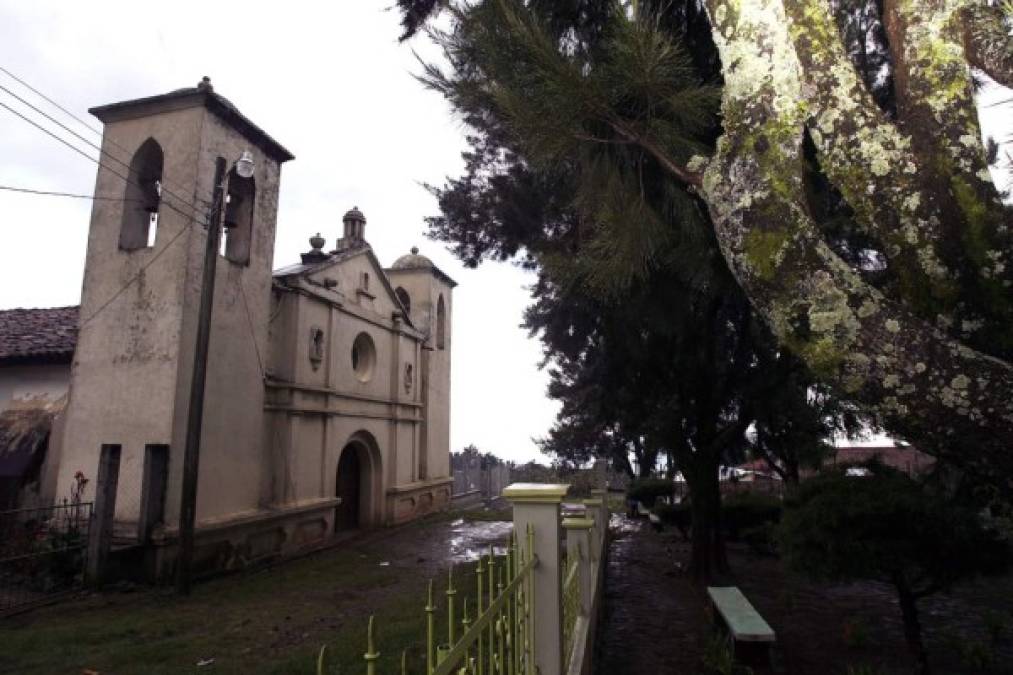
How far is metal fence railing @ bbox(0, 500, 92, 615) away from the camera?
8781 mm

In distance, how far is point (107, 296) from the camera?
10.7 m

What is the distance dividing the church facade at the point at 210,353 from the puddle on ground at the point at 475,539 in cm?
304

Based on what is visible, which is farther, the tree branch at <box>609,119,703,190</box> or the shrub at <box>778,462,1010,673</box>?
the shrub at <box>778,462,1010,673</box>

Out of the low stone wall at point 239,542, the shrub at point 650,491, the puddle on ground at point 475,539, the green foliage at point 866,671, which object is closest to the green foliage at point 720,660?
the green foliage at point 866,671

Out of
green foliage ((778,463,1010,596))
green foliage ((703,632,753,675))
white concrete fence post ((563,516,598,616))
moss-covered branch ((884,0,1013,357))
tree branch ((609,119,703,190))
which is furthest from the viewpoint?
green foliage ((703,632,753,675))

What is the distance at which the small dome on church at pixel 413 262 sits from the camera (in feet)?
69.3

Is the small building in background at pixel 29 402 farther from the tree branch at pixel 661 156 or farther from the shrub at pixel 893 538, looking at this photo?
the shrub at pixel 893 538

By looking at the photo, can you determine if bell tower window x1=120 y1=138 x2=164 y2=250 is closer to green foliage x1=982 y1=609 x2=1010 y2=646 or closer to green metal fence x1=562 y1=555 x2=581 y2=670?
green metal fence x1=562 y1=555 x2=581 y2=670

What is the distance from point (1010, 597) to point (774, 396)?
15.1ft

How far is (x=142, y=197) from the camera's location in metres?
11.2

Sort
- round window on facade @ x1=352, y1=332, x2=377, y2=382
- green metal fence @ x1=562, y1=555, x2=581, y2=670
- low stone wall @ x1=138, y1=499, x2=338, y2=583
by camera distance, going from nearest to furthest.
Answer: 1. green metal fence @ x1=562, y1=555, x2=581, y2=670
2. low stone wall @ x1=138, y1=499, x2=338, y2=583
3. round window on facade @ x1=352, y1=332, x2=377, y2=382

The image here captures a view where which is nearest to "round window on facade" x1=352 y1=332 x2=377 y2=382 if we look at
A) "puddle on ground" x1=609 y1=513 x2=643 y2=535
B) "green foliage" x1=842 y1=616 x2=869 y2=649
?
"puddle on ground" x1=609 y1=513 x2=643 y2=535

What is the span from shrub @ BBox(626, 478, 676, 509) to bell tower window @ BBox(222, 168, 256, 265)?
14.5 m

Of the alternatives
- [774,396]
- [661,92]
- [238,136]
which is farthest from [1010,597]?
[238,136]
